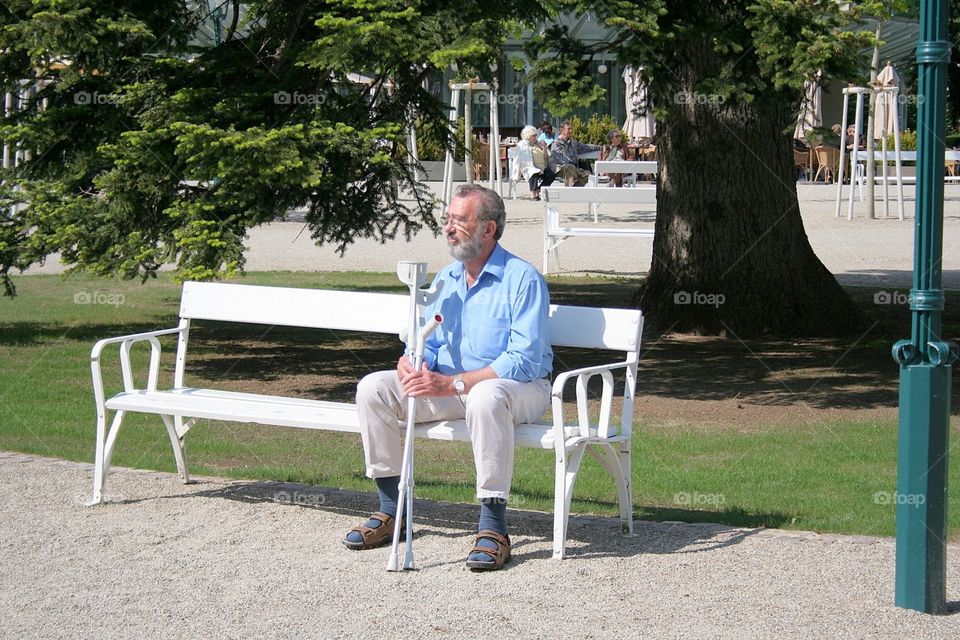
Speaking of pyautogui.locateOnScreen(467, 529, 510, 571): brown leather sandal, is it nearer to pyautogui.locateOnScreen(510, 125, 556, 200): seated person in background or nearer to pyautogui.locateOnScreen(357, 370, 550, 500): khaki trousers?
pyautogui.locateOnScreen(357, 370, 550, 500): khaki trousers

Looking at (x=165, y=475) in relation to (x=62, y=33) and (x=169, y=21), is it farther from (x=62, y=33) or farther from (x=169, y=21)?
(x=169, y=21)

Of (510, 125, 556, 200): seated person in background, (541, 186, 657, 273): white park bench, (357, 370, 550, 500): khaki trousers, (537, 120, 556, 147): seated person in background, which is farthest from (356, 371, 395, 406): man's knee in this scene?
(537, 120, 556, 147): seated person in background

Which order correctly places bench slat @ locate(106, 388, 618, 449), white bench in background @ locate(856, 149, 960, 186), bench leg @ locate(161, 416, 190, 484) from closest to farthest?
1. bench slat @ locate(106, 388, 618, 449)
2. bench leg @ locate(161, 416, 190, 484)
3. white bench in background @ locate(856, 149, 960, 186)

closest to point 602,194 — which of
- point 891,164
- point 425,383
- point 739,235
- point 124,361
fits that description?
point 739,235

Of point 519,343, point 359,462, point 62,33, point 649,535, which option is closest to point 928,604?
point 649,535

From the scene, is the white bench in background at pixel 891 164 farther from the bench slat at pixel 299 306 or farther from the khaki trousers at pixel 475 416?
the khaki trousers at pixel 475 416

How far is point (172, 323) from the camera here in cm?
1218

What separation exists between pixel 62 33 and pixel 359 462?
133 inches

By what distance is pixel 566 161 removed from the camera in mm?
28562

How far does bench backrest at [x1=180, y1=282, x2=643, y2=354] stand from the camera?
561 centimetres

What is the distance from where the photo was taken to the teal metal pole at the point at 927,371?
14.3 feet

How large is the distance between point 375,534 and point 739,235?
6.69 meters

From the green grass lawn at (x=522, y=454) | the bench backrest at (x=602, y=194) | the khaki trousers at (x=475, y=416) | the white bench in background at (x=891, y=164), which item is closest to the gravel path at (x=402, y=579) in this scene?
the khaki trousers at (x=475, y=416)

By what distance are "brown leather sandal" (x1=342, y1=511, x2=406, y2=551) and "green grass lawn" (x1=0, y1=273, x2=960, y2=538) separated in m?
0.86
